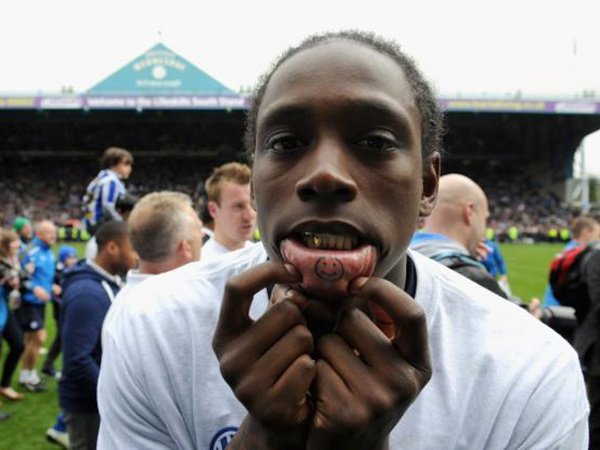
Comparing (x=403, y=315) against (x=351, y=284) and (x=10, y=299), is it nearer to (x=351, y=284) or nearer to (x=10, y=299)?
(x=351, y=284)

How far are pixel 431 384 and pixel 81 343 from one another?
Answer: 9.68 ft

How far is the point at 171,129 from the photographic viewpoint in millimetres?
39719

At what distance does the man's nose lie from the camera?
115 cm

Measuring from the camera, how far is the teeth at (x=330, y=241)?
1.15m

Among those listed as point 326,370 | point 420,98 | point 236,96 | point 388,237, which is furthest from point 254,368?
point 236,96

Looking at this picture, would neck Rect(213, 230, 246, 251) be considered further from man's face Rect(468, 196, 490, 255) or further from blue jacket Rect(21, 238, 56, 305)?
blue jacket Rect(21, 238, 56, 305)

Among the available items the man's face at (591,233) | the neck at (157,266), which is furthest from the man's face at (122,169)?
the man's face at (591,233)

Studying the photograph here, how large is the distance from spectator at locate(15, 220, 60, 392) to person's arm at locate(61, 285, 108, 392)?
3.70m

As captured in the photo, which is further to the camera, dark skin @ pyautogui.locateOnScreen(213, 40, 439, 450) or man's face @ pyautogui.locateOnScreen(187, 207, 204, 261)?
man's face @ pyautogui.locateOnScreen(187, 207, 204, 261)

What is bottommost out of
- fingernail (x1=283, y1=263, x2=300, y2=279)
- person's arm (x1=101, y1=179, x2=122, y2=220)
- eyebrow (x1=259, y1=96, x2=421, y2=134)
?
person's arm (x1=101, y1=179, x2=122, y2=220)

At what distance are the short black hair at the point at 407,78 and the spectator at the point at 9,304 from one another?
18.6 ft

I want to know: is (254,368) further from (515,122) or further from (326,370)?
(515,122)

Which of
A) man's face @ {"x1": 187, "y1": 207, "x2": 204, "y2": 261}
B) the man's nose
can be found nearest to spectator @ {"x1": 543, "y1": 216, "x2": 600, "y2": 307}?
man's face @ {"x1": 187, "y1": 207, "x2": 204, "y2": 261}

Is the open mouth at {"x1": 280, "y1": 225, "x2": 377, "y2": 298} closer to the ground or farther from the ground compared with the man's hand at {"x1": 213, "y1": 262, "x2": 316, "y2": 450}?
farther from the ground
